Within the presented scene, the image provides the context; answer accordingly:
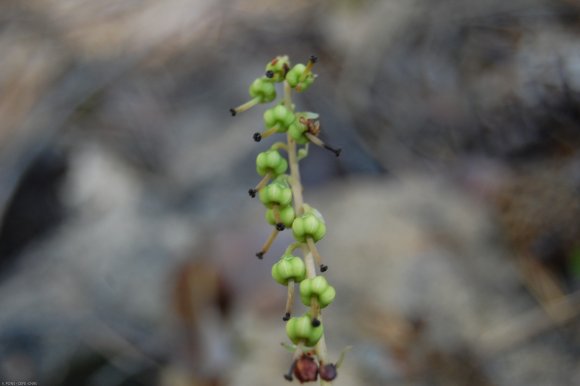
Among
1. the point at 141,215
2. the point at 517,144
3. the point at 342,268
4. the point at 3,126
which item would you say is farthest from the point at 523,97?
the point at 3,126

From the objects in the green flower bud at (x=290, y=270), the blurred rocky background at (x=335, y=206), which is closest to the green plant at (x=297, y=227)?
the green flower bud at (x=290, y=270)

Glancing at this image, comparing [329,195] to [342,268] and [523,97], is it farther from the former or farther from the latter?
[523,97]

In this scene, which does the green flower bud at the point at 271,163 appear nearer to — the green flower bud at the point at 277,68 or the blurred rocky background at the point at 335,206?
the green flower bud at the point at 277,68

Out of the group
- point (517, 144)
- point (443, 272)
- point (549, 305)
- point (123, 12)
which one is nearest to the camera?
point (549, 305)

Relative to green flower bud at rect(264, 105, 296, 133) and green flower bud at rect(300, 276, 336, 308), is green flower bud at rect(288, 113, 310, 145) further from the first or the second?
green flower bud at rect(300, 276, 336, 308)

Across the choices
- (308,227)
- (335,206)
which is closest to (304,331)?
(308,227)

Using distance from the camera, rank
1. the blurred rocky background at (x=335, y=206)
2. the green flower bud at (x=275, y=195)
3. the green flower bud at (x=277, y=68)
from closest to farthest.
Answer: the green flower bud at (x=275, y=195), the green flower bud at (x=277, y=68), the blurred rocky background at (x=335, y=206)

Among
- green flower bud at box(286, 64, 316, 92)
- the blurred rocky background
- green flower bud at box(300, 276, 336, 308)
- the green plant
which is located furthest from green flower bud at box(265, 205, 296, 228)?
the blurred rocky background
